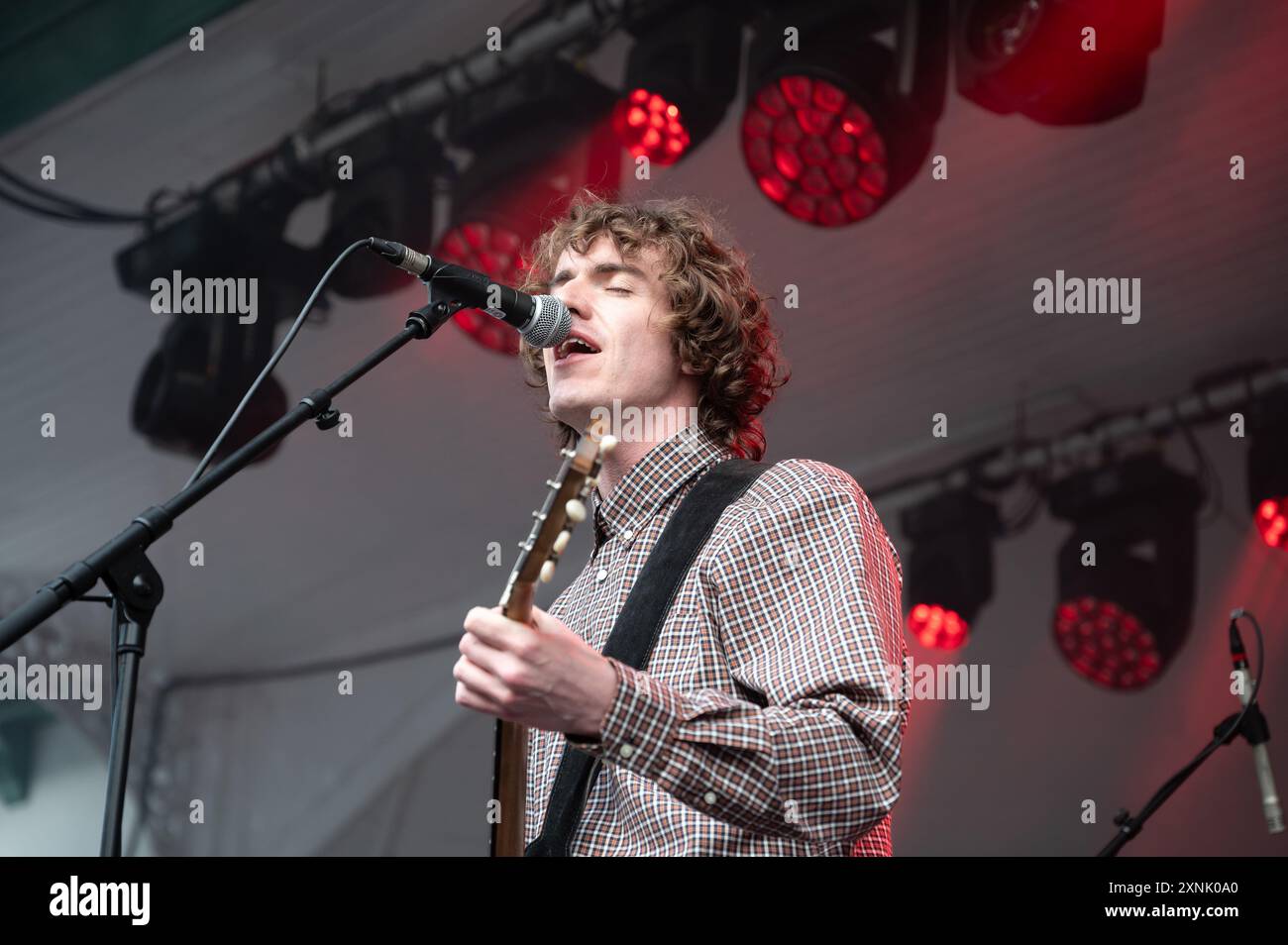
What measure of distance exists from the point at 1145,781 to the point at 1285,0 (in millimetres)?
2662

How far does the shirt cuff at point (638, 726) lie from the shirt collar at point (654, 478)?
69 centimetres

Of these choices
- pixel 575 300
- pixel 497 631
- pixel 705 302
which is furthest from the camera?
pixel 705 302

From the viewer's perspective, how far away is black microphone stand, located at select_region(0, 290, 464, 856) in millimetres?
1554

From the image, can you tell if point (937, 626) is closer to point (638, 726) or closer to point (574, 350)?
point (574, 350)

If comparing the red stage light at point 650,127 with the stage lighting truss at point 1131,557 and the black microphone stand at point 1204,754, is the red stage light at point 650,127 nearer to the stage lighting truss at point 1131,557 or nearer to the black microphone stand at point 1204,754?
the stage lighting truss at point 1131,557

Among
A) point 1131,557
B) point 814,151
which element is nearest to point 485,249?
point 814,151

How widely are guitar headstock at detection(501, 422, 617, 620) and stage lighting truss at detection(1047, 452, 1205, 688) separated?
358 centimetres

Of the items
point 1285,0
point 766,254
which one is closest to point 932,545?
point 766,254

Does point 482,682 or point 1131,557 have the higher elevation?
point 1131,557

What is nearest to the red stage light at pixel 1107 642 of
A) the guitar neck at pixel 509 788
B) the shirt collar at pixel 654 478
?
the shirt collar at pixel 654 478

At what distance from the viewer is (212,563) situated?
4316 millimetres

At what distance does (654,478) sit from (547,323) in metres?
0.31

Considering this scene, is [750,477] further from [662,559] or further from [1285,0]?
[1285,0]

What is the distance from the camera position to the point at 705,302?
94.3 inches
